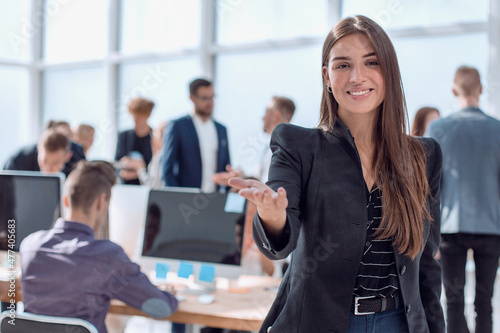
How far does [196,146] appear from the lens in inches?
151

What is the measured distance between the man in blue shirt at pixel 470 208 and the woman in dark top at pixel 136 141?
2.55m

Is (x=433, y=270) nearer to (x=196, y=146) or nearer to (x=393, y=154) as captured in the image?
(x=393, y=154)

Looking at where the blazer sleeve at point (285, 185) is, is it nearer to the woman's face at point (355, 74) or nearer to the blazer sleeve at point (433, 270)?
the woman's face at point (355, 74)

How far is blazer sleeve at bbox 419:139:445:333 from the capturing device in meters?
1.24

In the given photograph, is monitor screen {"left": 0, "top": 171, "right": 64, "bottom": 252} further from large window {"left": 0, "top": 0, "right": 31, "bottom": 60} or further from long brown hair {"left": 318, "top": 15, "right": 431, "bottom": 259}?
large window {"left": 0, "top": 0, "right": 31, "bottom": 60}

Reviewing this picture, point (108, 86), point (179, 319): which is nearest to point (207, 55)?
point (108, 86)

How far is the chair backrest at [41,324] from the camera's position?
157 cm

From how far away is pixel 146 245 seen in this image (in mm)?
2473

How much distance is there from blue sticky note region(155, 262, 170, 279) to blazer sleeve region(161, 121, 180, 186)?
1341 millimetres

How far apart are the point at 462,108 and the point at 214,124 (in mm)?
1776

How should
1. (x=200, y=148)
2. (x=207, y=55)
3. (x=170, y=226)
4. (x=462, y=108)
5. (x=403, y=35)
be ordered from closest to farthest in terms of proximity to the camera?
(x=170, y=226), (x=462, y=108), (x=200, y=148), (x=403, y=35), (x=207, y=55)

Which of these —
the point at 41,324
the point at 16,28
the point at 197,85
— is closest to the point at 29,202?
the point at 41,324

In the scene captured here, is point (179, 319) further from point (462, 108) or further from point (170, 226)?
point (462, 108)

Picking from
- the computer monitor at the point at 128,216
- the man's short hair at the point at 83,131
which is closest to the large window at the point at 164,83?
the man's short hair at the point at 83,131
